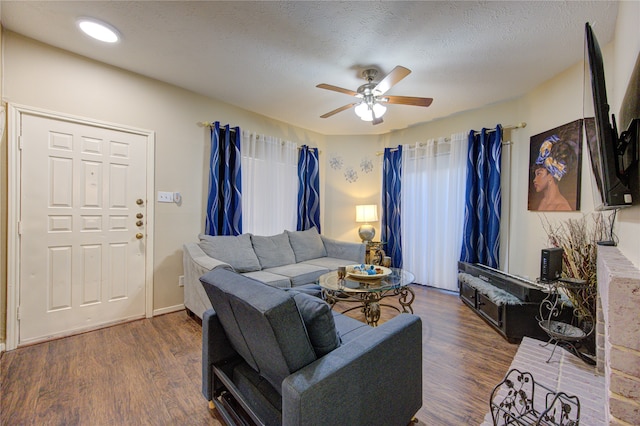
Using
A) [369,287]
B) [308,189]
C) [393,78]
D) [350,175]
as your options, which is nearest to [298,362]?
[369,287]

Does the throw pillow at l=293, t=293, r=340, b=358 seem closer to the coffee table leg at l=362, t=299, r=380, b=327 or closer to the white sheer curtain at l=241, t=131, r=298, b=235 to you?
the coffee table leg at l=362, t=299, r=380, b=327

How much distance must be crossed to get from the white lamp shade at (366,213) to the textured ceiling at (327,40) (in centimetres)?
185

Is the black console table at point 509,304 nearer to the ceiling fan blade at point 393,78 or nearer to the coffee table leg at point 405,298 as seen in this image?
the coffee table leg at point 405,298

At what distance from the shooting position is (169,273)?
289cm

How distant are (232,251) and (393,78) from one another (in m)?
2.36

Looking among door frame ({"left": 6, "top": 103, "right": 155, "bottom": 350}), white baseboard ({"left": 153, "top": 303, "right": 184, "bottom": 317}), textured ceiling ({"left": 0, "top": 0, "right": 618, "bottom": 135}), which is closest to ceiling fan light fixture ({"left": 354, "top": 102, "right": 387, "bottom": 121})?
textured ceiling ({"left": 0, "top": 0, "right": 618, "bottom": 135})

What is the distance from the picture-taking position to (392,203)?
4230 millimetres

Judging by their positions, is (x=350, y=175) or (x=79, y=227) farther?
(x=350, y=175)

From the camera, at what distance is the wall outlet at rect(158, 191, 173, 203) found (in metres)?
2.83

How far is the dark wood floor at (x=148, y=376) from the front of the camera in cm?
145

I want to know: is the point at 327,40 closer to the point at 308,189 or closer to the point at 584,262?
the point at 308,189

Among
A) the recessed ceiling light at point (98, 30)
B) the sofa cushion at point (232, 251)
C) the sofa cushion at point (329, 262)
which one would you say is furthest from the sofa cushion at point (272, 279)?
the recessed ceiling light at point (98, 30)

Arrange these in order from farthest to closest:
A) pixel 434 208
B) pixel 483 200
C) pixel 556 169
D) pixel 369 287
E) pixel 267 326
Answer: pixel 434 208
pixel 483 200
pixel 556 169
pixel 369 287
pixel 267 326

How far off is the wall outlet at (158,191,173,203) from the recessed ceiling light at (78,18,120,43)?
4.56 feet
